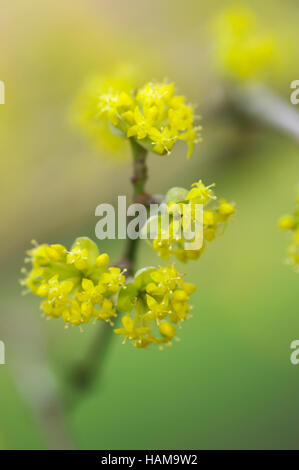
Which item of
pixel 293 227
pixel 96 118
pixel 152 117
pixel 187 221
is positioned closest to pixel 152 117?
pixel 152 117

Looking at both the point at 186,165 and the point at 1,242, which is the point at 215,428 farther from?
the point at 1,242

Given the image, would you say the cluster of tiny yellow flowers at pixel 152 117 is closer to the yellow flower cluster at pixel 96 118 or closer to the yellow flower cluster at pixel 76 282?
the yellow flower cluster at pixel 76 282

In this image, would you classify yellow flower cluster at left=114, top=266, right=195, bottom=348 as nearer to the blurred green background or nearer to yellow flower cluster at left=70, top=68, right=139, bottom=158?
yellow flower cluster at left=70, top=68, right=139, bottom=158

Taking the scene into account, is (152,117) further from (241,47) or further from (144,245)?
(144,245)

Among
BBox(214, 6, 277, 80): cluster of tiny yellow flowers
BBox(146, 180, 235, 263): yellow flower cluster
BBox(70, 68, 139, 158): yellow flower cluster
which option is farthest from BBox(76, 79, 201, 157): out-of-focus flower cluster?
BBox(214, 6, 277, 80): cluster of tiny yellow flowers

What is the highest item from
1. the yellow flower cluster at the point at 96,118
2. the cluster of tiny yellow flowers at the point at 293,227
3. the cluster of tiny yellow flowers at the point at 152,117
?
the yellow flower cluster at the point at 96,118

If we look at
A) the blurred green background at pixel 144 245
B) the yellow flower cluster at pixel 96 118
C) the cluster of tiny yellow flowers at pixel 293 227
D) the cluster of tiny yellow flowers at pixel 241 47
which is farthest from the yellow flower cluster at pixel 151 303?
the cluster of tiny yellow flowers at pixel 241 47
